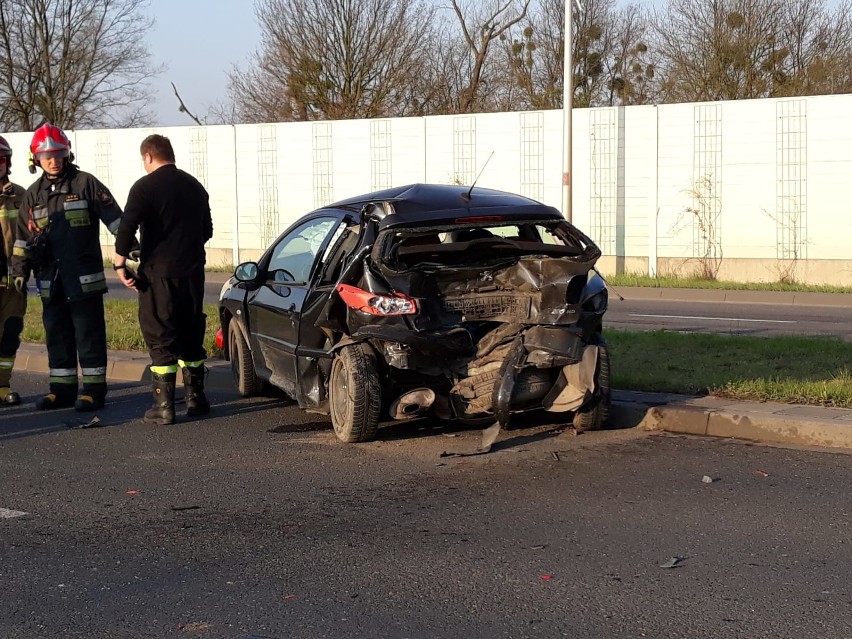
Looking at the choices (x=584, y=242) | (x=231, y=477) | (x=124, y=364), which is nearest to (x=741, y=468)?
(x=584, y=242)

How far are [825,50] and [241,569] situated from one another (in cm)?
3155

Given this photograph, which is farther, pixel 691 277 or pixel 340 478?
pixel 691 277

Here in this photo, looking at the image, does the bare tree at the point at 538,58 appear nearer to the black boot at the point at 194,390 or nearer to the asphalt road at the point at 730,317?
the asphalt road at the point at 730,317

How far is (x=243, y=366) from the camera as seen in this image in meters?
8.98

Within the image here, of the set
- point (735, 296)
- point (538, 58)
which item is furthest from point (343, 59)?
point (735, 296)

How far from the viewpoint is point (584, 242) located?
23.5 ft

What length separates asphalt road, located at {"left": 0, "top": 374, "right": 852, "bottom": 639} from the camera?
164 inches

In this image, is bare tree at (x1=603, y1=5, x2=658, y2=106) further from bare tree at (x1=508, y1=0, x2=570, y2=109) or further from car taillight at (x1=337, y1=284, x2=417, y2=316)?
car taillight at (x1=337, y1=284, x2=417, y2=316)

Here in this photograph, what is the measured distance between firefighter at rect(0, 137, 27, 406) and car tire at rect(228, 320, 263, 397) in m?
1.68

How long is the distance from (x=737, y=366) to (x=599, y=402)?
7.25ft

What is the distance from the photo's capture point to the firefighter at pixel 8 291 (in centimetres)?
884

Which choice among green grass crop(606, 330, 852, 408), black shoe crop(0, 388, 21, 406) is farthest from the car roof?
black shoe crop(0, 388, 21, 406)

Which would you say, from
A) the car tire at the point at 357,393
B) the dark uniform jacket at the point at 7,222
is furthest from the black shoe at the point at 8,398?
the car tire at the point at 357,393

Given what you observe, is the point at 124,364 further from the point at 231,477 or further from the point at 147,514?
the point at 147,514
